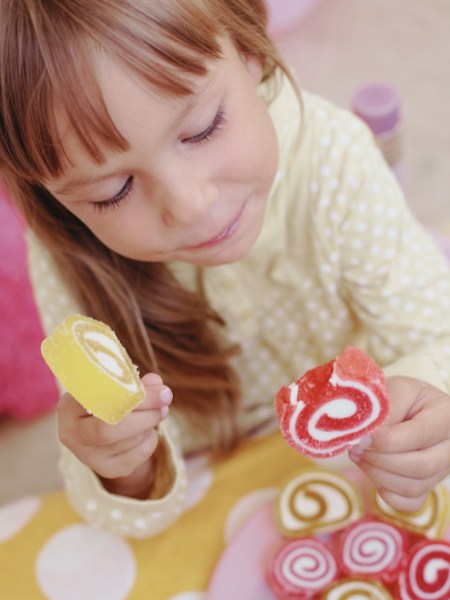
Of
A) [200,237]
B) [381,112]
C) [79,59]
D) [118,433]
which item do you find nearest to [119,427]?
[118,433]

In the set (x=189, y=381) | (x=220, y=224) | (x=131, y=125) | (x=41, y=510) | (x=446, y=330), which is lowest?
(x=41, y=510)

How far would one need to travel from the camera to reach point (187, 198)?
A: 68cm

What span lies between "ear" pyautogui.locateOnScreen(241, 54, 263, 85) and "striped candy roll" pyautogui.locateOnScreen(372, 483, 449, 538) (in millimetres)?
390

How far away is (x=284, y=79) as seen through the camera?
92 centimetres

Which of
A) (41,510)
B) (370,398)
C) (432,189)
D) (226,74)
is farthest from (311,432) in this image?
(432,189)

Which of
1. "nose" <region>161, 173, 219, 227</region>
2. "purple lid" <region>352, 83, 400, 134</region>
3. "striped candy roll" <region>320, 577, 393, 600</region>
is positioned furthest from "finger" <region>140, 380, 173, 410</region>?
"purple lid" <region>352, 83, 400, 134</region>

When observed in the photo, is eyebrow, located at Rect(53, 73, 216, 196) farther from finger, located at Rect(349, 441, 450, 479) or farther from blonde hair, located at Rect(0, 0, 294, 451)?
finger, located at Rect(349, 441, 450, 479)

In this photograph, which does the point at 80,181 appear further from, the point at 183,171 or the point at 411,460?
the point at 411,460

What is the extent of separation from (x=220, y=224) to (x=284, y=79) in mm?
233

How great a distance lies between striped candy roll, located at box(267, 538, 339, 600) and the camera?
2.60 feet

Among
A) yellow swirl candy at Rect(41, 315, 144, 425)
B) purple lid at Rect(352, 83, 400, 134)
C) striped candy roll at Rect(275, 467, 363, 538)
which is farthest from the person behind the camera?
purple lid at Rect(352, 83, 400, 134)

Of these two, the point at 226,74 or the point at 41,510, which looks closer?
the point at 226,74

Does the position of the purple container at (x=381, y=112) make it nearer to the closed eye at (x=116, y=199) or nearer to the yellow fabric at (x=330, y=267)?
the yellow fabric at (x=330, y=267)

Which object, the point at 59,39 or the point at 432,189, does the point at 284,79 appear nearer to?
the point at 59,39
